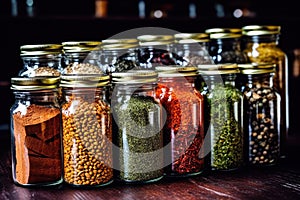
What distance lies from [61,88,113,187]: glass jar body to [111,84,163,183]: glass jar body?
26mm

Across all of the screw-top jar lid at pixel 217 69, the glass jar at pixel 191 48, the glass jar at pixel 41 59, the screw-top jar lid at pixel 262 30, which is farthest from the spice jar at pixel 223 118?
the glass jar at pixel 41 59

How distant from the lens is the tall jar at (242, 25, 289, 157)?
1.41 m

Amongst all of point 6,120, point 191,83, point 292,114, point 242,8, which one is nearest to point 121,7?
point 242,8

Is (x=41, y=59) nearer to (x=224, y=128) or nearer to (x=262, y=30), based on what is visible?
(x=224, y=128)

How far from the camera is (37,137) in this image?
3.56ft

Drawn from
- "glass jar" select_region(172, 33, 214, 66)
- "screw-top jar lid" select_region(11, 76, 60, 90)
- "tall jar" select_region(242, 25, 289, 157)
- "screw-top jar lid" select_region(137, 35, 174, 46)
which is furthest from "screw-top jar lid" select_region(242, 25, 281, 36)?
"screw-top jar lid" select_region(11, 76, 60, 90)

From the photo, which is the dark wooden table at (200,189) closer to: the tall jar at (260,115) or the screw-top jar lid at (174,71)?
the tall jar at (260,115)

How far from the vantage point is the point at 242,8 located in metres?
3.90

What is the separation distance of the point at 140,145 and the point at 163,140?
8 centimetres

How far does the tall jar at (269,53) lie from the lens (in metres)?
1.41

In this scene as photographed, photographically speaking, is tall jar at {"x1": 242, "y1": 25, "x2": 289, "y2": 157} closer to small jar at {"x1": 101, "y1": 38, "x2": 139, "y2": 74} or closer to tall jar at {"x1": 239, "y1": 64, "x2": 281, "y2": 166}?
tall jar at {"x1": 239, "y1": 64, "x2": 281, "y2": 166}

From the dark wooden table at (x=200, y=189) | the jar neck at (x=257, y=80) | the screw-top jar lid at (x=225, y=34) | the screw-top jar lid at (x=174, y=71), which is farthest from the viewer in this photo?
the screw-top jar lid at (x=225, y=34)

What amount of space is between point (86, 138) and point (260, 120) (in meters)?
0.44

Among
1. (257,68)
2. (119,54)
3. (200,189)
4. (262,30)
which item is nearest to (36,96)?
(119,54)
